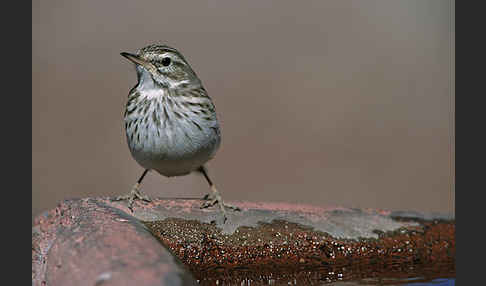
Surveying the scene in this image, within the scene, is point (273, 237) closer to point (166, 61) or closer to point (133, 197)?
point (133, 197)

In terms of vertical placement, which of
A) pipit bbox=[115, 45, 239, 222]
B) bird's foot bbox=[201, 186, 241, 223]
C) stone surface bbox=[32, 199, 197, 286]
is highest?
pipit bbox=[115, 45, 239, 222]

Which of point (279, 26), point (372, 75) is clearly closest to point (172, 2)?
point (279, 26)

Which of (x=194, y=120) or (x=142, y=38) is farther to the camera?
(x=142, y=38)

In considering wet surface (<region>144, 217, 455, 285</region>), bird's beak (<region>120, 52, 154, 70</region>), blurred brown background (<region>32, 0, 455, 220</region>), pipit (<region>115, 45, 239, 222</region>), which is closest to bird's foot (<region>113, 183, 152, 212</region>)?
pipit (<region>115, 45, 239, 222</region>)

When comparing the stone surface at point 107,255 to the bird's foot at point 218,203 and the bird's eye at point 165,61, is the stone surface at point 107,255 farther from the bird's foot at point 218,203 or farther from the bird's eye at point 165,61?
the bird's eye at point 165,61

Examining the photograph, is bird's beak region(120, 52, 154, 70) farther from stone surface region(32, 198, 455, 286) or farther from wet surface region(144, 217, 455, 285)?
wet surface region(144, 217, 455, 285)

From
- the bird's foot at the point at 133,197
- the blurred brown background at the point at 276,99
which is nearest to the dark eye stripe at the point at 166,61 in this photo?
the bird's foot at the point at 133,197

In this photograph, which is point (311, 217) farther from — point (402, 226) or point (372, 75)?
point (372, 75)
